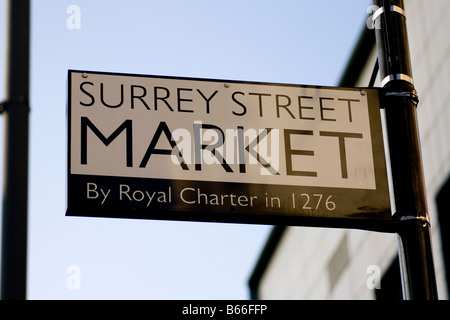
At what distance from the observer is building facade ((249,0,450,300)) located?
67.1 feet

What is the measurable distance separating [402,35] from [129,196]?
1.76m

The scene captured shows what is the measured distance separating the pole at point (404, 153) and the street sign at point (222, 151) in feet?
0.57

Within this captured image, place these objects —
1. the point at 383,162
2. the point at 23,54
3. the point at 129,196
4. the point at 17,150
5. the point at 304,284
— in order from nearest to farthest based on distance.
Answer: the point at 129,196 < the point at 383,162 < the point at 17,150 < the point at 23,54 < the point at 304,284

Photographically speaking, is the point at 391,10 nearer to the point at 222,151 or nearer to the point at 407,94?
the point at 407,94

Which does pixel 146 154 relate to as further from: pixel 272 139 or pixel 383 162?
pixel 383 162

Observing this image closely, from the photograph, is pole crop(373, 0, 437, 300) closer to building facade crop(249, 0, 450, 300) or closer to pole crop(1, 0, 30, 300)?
pole crop(1, 0, 30, 300)

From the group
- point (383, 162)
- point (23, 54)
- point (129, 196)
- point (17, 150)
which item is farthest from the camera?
point (23, 54)

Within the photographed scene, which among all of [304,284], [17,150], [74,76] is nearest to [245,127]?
[74,76]

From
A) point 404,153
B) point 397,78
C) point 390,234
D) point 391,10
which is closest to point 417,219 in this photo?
point 404,153

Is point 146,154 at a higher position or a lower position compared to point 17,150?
lower

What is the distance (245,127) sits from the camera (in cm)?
582

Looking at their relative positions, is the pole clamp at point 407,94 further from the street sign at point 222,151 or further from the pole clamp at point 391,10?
the pole clamp at point 391,10

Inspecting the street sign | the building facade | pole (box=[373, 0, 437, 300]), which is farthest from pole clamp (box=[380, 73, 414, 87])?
the building facade

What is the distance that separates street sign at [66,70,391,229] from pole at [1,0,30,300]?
135 centimetres
